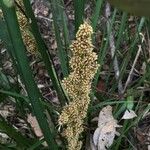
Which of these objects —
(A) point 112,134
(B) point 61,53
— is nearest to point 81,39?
(B) point 61,53

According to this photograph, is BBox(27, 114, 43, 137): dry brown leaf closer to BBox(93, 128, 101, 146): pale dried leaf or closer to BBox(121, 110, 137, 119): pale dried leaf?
BBox(93, 128, 101, 146): pale dried leaf

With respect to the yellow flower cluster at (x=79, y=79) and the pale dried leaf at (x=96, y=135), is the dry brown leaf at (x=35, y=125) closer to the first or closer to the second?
the pale dried leaf at (x=96, y=135)

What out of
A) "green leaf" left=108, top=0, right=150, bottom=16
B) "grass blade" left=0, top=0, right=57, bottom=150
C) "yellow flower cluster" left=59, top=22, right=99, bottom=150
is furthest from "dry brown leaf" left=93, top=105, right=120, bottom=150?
"green leaf" left=108, top=0, right=150, bottom=16

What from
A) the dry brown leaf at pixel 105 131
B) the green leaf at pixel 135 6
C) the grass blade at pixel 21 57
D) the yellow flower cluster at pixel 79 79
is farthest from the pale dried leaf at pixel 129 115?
the green leaf at pixel 135 6

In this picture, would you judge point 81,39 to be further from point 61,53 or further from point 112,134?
point 112,134

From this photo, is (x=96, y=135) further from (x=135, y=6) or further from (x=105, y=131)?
(x=135, y=6)
